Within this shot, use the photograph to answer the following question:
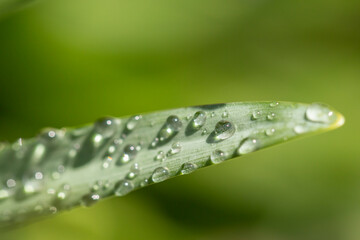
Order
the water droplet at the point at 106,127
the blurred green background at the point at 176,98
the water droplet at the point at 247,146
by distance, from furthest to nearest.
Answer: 1. the blurred green background at the point at 176,98
2. the water droplet at the point at 106,127
3. the water droplet at the point at 247,146

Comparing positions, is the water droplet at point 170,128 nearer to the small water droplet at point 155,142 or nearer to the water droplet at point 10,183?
the small water droplet at point 155,142

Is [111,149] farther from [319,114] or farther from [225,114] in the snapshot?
[319,114]

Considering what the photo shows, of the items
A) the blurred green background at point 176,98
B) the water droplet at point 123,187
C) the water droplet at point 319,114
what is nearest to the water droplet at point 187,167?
the water droplet at point 123,187

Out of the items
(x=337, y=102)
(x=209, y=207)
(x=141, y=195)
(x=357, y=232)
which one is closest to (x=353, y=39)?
(x=337, y=102)

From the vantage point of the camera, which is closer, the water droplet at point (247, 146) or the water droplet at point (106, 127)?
the water droplet at point (247, 146)

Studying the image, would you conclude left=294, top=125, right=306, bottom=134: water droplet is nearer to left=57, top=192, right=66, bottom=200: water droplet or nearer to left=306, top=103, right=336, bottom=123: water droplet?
left=306, top=103, right=336, bottom=123: water droplet

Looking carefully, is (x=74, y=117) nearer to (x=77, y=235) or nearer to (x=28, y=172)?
(x=77, y=235)

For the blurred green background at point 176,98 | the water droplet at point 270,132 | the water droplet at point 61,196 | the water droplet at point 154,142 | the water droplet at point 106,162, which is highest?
the blurred green background at point 176,98

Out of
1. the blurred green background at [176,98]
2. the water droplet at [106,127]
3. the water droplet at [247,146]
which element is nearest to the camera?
the water droplet at [247,146]
